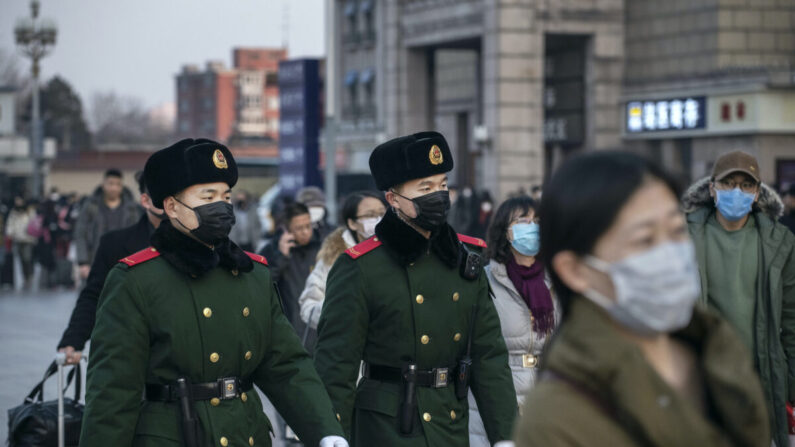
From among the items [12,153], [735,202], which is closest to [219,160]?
[735,202]

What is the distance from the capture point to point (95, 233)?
1389cm

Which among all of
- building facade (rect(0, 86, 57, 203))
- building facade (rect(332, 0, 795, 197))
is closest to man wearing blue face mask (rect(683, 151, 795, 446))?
building facade (rect(332, 0, 795, 197))

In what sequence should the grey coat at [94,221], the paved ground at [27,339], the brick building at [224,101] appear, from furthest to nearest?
the brick building at [224,101] < the grey coat at [94,221] < the paved ground at [27,339]

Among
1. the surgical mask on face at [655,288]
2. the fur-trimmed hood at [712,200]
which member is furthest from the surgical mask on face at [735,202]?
the surgical mask on face at [655,288]

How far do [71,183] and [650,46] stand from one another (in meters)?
53.5

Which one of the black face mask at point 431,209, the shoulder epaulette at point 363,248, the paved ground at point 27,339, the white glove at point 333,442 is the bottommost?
the paved ground at point 27,339

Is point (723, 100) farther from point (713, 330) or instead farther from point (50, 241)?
point (713, 330)

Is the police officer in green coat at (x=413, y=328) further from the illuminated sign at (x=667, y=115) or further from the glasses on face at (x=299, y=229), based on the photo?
the illuminated sign at (x=667, y=115)

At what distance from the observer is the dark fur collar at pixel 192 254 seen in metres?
4.48

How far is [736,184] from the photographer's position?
6434 millimetres

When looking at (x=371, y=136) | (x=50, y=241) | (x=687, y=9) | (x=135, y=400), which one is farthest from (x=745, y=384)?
(x=371, y=136)

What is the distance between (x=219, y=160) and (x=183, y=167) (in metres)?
0.14

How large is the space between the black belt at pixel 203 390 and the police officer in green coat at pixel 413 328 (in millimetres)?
715

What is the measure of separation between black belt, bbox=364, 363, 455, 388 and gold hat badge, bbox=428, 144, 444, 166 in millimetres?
895
